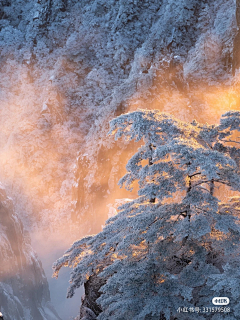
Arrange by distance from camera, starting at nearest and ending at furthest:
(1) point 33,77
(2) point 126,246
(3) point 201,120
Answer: (2) point 126,246 < (3) point 201,120 < (1) point 33,77

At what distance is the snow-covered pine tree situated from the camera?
441cm

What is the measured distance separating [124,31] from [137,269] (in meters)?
26.4

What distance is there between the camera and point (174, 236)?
215 inches

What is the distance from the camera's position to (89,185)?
880 inches

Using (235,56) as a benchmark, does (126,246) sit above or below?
below

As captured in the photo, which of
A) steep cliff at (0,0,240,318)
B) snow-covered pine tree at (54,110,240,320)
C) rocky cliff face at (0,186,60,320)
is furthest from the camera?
steep cliff at (0,0,240,318)

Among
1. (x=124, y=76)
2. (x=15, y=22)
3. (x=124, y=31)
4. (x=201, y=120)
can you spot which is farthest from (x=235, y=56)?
(x=15, y=22)

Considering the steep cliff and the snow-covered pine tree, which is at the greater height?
the steep cliff

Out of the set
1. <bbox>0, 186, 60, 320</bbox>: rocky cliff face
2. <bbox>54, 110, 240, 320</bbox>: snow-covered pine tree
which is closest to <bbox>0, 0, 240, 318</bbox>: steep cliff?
<bbox>0, 186, 60, 320</bbox>: rocky cliff face

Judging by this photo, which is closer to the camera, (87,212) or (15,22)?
(87,212)

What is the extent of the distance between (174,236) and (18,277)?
58.4 feet

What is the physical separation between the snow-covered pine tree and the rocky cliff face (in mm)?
14929

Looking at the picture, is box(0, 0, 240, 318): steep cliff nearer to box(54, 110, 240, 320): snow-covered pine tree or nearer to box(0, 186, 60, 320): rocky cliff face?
box(0, 186, 60, 320): rocky cliff face

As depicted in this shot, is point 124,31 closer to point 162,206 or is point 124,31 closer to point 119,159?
point 119,159
